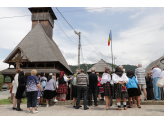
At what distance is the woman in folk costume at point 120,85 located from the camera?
6.02 m

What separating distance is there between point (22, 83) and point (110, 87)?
4.03 m

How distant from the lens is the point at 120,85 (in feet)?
20.1

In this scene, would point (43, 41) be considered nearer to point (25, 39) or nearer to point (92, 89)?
point (25, 39)

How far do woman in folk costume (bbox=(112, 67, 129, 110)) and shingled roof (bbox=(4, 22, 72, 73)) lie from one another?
17537 millimetres

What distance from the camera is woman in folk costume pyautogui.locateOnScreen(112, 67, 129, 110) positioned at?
19.7ft

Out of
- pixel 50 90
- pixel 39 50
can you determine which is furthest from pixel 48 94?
pixel 39 50

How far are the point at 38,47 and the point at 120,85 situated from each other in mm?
21532

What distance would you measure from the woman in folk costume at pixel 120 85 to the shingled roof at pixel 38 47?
57.5ft

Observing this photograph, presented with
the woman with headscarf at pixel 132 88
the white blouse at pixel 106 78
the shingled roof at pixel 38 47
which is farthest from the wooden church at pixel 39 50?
the woman with headscarf at pixel 132 88

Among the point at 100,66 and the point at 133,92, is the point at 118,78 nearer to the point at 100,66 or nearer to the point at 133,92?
the point at 133,92

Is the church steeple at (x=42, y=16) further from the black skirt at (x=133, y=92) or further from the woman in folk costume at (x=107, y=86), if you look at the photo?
the black skirt at (x=133, y=92)

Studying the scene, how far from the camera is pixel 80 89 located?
21.8 feet
